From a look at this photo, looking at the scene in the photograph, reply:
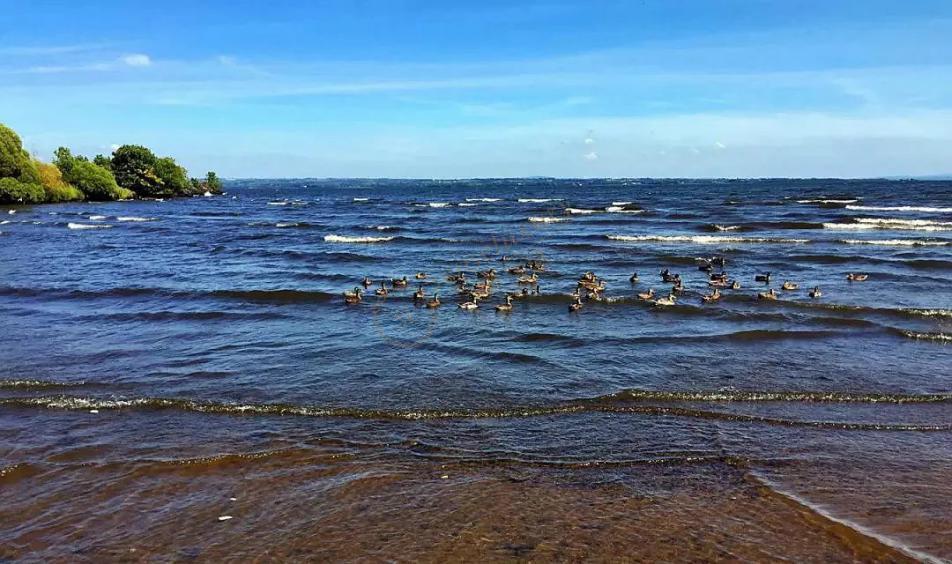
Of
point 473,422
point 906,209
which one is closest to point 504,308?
point 473,422

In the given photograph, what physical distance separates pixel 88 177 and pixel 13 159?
13.8m

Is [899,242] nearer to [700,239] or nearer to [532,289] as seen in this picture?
[700,239]

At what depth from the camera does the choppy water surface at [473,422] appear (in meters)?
7.09

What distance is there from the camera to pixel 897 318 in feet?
57.8

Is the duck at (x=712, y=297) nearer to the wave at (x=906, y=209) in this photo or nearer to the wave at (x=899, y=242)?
the wave at (x=899, y=242)

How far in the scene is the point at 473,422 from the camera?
10344 millimetres

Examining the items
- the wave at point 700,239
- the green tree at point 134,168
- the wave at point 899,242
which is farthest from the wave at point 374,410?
the green tree at point 134,168

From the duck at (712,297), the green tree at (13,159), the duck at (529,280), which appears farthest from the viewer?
the green tree at (13,159)

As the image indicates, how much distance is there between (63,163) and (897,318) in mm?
83658

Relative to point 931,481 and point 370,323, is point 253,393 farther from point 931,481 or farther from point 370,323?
point 931,481

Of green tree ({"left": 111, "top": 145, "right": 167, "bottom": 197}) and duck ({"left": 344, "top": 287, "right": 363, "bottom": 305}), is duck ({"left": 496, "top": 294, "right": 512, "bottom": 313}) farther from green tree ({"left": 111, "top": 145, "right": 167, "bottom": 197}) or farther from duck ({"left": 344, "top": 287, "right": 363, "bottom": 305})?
green tree ({"left": 111, "top": 145, "right": 167, "bottom": 197})

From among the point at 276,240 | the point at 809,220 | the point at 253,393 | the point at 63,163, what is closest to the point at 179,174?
the point at 63,163

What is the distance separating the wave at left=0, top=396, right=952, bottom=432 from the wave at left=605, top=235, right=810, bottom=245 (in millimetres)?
27202

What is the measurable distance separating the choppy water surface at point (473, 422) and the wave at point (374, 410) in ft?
0.16
